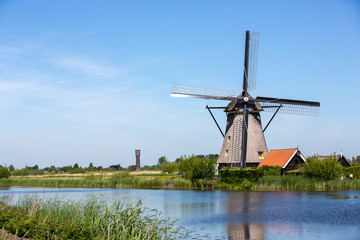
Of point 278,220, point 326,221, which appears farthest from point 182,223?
point 326,221

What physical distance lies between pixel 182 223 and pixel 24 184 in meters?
37.9

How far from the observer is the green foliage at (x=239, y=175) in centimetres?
3556

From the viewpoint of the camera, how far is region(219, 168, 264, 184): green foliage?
35.6m

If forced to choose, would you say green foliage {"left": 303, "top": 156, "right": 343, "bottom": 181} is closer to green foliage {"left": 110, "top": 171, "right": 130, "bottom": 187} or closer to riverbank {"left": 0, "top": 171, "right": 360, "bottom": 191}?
riverbank {"left": 0, "top": 171, "right": 360, "bottom": 191}

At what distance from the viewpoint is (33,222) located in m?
10.0

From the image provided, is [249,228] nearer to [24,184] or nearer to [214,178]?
[214,178]

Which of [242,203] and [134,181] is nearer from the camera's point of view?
[242,203]

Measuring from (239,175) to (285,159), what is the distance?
4.70 meters

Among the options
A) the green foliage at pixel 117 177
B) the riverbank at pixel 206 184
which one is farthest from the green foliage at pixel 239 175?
Answer: the green foliage at pixel 117 177

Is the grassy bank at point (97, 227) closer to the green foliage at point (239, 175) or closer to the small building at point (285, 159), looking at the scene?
the green foliage at point (239, 175)

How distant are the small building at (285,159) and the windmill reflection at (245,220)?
12.2 m

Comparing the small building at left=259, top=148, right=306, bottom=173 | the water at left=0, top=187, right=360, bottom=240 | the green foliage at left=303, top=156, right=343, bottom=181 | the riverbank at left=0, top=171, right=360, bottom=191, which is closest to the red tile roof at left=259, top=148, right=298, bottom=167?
the small building at left=259, top=148, right=306, bottom=173

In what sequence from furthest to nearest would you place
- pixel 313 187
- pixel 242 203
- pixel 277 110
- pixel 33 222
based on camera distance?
pixel 277 110, pixel 313 187, pixel 242 203, pixel 33 222

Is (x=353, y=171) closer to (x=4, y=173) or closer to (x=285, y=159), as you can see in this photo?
(x=285, y=159)
